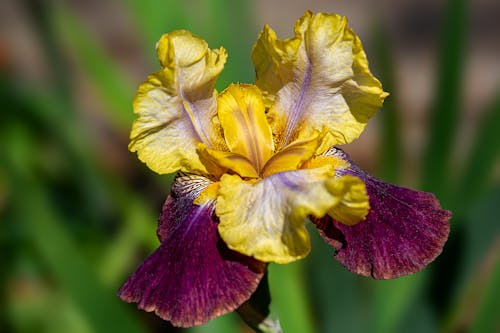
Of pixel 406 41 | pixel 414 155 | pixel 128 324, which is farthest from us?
pixel 406 41

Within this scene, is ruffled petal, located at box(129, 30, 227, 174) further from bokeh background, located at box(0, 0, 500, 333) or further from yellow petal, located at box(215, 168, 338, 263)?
bokeh background, located at box(0, 0, 500, 333)

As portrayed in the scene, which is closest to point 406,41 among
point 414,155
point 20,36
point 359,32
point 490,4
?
point 359,32

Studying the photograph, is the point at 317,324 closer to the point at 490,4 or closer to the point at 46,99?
the point at 46,99

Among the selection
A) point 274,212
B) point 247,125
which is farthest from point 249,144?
point 274,212

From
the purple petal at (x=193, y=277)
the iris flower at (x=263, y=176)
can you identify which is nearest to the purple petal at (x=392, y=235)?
the iris flower at (x=263, y=176)

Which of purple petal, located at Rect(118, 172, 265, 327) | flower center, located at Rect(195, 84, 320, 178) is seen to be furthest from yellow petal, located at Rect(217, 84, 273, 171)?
purple petal, located at Rect(118, 172, 265, 327)

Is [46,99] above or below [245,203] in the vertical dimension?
below

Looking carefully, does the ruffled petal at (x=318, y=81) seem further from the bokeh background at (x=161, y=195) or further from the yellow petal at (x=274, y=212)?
the bokeh background at (x=161, y=195)
